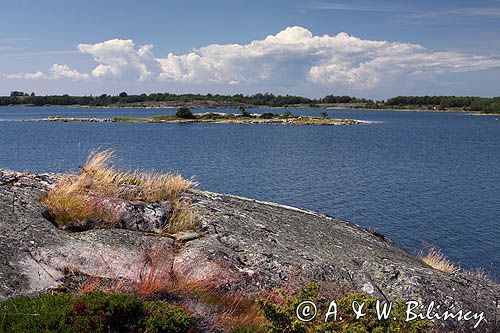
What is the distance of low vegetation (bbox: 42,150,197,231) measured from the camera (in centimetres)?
1073

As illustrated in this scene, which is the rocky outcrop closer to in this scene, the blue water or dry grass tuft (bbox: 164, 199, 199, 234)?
dry grass tuft (bbox: 164, 199, 199, 234)

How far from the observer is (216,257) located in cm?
980

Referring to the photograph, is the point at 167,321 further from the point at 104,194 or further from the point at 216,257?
the point at 104,194

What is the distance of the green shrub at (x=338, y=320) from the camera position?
6.45 m

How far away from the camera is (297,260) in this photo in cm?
1030

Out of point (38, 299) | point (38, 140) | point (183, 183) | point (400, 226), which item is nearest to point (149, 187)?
point (183, 183)

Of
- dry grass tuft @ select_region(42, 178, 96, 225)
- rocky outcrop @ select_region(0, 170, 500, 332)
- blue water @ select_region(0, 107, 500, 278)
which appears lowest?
blue water @ select_region(0, 107, 500, 278)

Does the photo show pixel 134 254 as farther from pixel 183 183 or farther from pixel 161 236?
pixel 183 183

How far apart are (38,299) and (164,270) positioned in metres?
2.87

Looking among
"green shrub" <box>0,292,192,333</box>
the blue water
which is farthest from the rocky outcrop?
the blue water

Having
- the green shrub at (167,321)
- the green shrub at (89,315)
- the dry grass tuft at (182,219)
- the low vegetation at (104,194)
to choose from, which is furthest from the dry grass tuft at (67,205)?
the green shrub at (167,321)

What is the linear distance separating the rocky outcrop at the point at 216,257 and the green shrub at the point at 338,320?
6.88 ft

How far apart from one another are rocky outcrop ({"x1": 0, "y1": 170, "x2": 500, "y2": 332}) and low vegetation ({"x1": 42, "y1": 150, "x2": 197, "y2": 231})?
0.37 m

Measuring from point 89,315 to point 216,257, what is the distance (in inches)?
155
